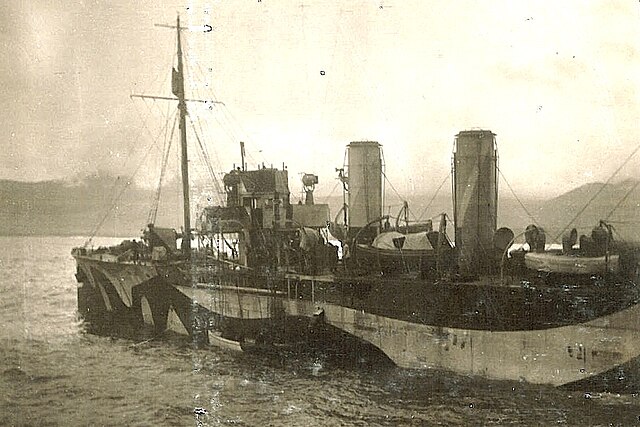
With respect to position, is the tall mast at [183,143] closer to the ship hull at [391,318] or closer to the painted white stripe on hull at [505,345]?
the ship hull at [391,318]

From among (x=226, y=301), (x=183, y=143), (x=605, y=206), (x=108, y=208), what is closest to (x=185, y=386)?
(x=226, y=301)

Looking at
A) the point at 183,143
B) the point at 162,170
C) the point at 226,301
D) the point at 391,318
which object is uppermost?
the point at 183,143

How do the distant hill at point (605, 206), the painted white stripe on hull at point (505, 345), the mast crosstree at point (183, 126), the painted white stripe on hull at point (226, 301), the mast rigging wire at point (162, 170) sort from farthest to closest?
the painted white stripe on hull at point (226, 301), the mast rigging wire at point (162, 170), the mast crosstree at point (183, 126), the painted white stripe on hull at point (505, 345), the distant hill at point (605, 206)

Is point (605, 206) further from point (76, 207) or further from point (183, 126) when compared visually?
point (76, 207)

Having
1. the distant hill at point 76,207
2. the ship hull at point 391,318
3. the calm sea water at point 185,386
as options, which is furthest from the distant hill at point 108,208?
the ship hull at point 391,318

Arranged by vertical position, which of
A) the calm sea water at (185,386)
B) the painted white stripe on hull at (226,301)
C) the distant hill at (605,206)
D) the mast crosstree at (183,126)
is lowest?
the calm sea water at (185,386)

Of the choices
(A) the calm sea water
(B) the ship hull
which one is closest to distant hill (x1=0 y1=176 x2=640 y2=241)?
(A) the calm sea water
